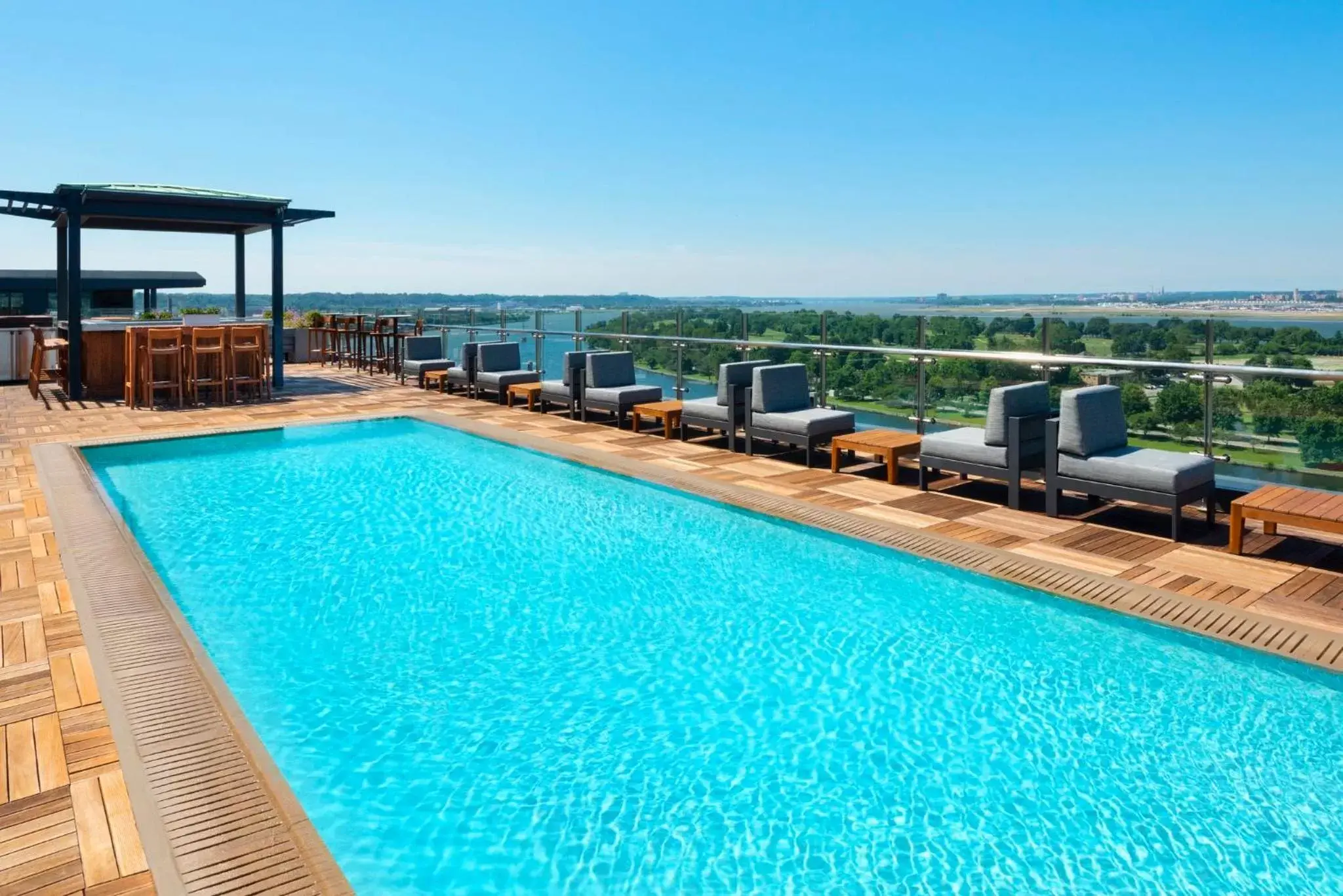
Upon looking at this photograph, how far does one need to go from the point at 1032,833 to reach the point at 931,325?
220 inches


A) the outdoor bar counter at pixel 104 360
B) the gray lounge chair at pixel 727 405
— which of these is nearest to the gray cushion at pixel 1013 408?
the gray lounge chair at pixel 727 405

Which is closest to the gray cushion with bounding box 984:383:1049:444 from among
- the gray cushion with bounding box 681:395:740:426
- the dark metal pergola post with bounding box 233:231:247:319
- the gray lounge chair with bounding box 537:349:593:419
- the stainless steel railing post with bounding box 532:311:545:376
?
the gray cushion with bounding box 681:395:740:426

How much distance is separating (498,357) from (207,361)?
3923 millimetres

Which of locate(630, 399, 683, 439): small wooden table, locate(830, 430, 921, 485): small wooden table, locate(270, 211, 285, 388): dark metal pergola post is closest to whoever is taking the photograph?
locate(830, 430, 921, 485): small wooden table

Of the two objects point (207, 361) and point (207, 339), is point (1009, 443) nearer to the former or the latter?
point (207, 339)

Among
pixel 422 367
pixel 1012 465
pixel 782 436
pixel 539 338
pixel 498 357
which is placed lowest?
pixel 1012 465

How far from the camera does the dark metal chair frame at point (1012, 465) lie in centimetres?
576

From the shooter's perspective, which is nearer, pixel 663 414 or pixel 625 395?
pixel 663 414

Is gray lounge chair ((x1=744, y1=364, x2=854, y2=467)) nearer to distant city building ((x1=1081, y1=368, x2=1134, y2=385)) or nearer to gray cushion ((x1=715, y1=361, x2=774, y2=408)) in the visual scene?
gray cushion ((x1=715, y1=361, x2=774, y2=408))

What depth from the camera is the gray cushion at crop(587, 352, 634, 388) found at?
386 inches

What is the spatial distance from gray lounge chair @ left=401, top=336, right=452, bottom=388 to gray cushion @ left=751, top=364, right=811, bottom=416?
7.29m

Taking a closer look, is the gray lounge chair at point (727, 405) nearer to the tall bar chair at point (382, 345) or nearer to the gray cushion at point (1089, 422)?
the gray cushion at point (1089, 422)

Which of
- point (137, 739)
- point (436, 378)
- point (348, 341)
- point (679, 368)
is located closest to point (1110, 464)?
point (137, 739)

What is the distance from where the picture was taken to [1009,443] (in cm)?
579
